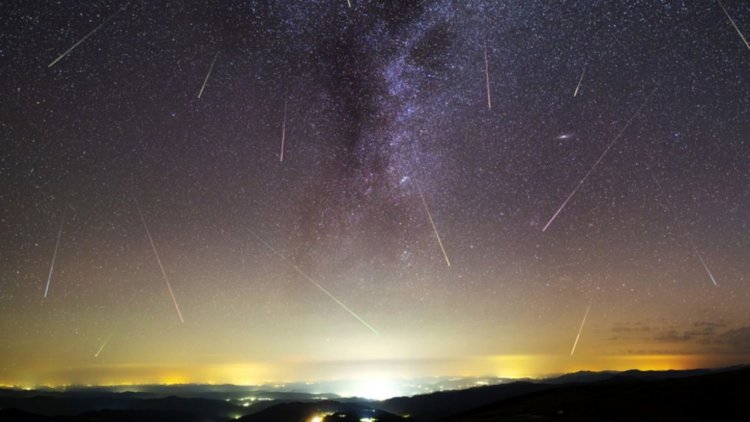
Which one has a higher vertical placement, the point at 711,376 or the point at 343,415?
the point at 711,376

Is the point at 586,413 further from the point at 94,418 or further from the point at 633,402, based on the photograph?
the point at 94,418

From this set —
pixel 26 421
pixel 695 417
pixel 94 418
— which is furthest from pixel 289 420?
pixel 695 417

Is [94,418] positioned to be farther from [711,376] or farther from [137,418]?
[711,376]

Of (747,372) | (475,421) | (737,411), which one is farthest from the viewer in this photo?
(747,372)

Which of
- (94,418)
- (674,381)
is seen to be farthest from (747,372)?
(94,418)

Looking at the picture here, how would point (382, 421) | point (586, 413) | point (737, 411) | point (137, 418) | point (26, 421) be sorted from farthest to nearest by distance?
point (137, 418) < point (26, 421) < point (382, 421) < point (586, 413) < point (737, 411)

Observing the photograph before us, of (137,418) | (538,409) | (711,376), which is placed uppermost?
(711,376)

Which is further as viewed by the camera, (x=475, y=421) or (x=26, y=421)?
(x=26, y=421)
